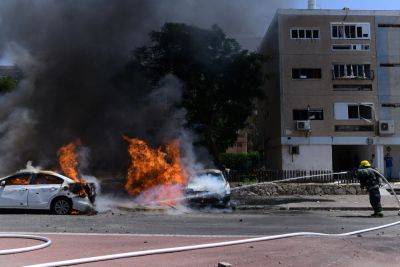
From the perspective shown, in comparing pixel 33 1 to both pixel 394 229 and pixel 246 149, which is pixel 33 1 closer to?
pixel 394 229

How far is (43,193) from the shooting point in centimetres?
1446

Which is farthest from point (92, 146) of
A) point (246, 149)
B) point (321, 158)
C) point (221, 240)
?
point (246, 149)

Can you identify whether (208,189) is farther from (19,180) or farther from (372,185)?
(19,180)

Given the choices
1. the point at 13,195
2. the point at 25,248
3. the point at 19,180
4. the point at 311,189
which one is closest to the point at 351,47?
the point at 311,189

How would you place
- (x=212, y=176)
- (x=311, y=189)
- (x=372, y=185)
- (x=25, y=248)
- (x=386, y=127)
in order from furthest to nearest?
(x=386, y=127) → (x=311, y=189) → (x=212, y=176) → (x=372, y=185) → (x=25, y=248)

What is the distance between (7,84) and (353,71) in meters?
21.1

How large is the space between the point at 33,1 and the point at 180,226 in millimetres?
11578

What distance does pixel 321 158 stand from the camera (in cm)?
3170

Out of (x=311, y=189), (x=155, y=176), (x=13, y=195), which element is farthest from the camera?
(x=311, y=189)

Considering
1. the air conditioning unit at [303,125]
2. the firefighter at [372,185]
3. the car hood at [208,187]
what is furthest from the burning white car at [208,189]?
the air conditioning unit at [303,125]

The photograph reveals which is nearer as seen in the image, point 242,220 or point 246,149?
point 242,220

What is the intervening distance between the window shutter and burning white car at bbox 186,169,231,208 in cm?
1716

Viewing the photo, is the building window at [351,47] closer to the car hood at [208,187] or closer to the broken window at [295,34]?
the broken window at [295,34]

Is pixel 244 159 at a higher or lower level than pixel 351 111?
lower
